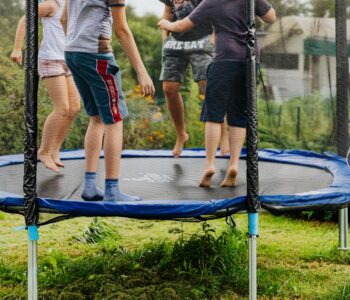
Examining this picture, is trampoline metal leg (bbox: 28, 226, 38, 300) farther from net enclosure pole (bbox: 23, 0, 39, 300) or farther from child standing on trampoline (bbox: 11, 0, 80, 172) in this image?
child standing on trampoline (bbox: 11, 0, 80, 172)

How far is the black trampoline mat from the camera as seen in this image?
315 cm

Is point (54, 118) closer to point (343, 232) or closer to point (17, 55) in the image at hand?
point (17, 55)

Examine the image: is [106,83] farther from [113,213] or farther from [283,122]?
[283,122]

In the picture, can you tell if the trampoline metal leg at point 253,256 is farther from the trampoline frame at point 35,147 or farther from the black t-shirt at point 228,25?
the black t-shirt at point 228,25

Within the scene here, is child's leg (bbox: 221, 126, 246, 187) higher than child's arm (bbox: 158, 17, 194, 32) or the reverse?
the reverse

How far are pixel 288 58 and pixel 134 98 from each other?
1.02 meters

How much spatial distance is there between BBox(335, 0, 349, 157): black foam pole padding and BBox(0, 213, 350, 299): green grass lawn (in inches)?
22.7

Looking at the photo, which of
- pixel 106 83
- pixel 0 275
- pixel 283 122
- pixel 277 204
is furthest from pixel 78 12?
pixel 283 122

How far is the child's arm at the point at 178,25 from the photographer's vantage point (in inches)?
120

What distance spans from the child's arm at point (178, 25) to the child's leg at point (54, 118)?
0.50 metres

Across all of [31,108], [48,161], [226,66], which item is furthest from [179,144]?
[31,108]

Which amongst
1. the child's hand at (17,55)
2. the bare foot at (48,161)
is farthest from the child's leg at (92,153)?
the child's hand at (17,55)

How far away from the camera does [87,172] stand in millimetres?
2910

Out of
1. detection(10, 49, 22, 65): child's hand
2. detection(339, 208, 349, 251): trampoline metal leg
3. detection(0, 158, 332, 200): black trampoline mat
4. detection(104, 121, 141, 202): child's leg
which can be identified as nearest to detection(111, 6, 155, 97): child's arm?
detection(104, 121, 141, 202): child's leg
